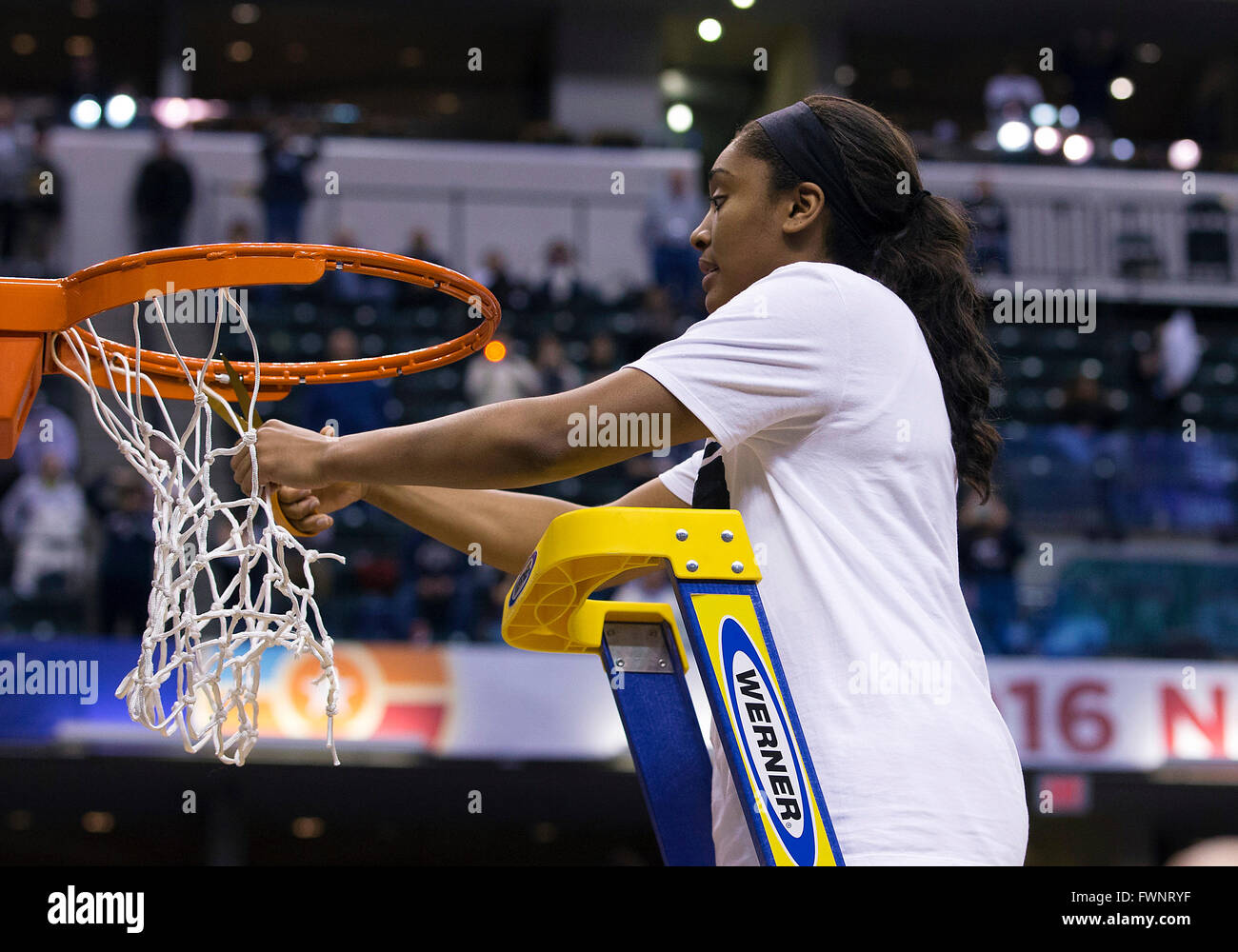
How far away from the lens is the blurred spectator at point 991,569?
22.0ft

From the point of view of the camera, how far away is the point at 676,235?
32.0ft

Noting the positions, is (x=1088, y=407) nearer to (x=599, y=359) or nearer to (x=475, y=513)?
(x=599, y=359)

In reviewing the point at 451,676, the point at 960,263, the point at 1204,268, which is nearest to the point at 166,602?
the point at 960,263

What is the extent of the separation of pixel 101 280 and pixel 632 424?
0.84 metres

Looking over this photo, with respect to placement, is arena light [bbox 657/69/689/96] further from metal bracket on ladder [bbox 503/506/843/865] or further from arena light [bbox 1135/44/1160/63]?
metal bracket on ladder [bbox 503/506/843/865]

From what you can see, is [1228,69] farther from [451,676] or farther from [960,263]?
[960,263]

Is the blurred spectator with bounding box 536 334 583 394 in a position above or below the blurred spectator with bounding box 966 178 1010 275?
below

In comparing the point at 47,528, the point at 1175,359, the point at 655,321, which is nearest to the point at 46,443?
the point at 47,528

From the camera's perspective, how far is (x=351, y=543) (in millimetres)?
7066

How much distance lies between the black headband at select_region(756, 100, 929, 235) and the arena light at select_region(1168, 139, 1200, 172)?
10.9 meters

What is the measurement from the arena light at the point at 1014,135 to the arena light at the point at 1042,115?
0.11m

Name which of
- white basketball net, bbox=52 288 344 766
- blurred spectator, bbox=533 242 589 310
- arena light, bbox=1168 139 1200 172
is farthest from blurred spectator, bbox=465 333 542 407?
arena light, bbox=1168 139 1200 172

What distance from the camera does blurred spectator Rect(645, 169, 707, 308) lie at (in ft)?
30.1

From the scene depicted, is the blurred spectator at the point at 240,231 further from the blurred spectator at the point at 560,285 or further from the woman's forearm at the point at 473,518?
the woman's forearm at the point at 473,518
